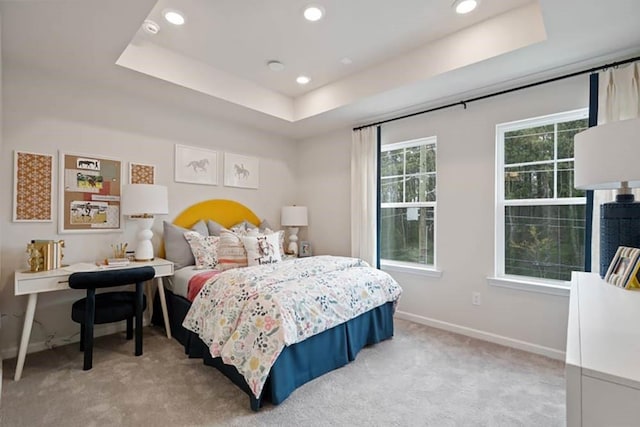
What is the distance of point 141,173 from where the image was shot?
3.29 meters

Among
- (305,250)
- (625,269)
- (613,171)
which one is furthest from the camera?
(305,250)

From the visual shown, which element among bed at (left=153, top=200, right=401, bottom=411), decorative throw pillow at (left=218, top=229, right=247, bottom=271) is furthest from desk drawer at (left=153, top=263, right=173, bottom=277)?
decorative throw pillow at (left=218, top=229, right=247, bottom=271)

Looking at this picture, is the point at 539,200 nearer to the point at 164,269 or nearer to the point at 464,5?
the point at 464,5

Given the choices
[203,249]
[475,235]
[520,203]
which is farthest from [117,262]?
[520,203]

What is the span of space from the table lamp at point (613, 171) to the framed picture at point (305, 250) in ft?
10.7

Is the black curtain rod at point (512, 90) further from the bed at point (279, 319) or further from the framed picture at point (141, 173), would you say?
the framed picture at point (141, 173)

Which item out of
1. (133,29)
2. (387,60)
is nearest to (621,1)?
(387,60)

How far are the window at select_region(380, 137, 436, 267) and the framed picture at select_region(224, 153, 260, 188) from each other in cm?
177

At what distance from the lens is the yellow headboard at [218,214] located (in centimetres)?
362

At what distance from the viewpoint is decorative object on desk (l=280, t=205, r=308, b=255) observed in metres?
4.36

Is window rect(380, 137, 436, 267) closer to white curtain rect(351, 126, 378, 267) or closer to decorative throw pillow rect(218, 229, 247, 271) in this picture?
white curtain rect(351, 126, 378, 267)

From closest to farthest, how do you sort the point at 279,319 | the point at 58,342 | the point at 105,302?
the point at 279,319
the point at 105,302
the point at 58,342

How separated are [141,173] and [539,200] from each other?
4024 mm

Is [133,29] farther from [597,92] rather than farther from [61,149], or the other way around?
[597,92]
